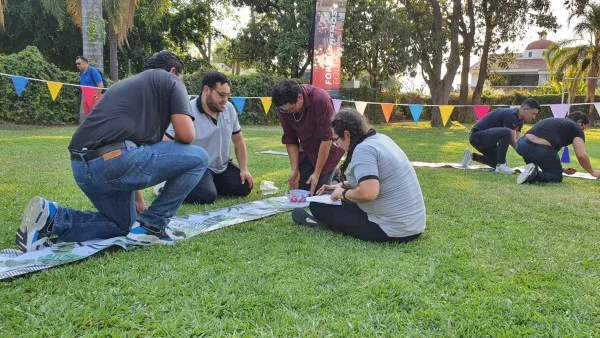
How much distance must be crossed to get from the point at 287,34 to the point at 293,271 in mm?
18559

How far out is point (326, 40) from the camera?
9953 mm

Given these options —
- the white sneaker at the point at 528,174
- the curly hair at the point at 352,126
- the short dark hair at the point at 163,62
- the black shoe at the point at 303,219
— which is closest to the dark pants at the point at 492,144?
the white sneaker at the point at 528,174

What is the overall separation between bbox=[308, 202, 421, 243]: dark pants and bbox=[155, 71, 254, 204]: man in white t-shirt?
4.14 feet

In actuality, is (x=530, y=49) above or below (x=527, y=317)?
above

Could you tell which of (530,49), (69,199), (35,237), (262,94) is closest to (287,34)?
(262,94)

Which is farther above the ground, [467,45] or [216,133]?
[467,45]

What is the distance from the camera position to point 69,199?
4.08 m

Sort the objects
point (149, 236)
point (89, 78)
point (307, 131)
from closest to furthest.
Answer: point (149, 236) < point (307, 131) < point (89, 78)

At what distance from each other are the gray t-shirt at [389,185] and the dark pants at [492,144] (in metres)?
4.17

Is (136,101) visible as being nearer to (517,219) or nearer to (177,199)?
(177,199)

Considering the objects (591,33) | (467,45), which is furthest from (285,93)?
(591,33)

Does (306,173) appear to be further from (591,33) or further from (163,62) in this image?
(591,33)

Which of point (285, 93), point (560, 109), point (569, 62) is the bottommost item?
point (285, 93)

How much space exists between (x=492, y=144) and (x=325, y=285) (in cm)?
530
